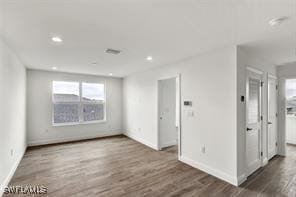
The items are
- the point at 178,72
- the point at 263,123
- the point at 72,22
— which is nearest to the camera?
the point at 72,22

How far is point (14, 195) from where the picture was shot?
240 cm

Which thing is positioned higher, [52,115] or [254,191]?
[52,115]

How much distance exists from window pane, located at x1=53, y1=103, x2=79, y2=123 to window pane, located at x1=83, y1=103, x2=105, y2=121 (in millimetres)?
294

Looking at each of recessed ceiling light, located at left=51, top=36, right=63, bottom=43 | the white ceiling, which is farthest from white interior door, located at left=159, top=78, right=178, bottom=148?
recessed ceiling light, located at left=51, top=36, right=63, bottom=43

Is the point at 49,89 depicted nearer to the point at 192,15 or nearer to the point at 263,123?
the point at 192,15

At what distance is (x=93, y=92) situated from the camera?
620 cm

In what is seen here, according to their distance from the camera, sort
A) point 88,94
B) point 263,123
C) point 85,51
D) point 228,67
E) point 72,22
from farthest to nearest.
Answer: point 88,94 → point 263,123 → point 85,51 → point 228,67 → point 72,22

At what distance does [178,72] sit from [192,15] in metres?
2.14

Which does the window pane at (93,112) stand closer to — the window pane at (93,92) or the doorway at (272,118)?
the window pane at (93,92)

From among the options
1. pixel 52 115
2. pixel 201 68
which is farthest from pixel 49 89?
pixel 201 68

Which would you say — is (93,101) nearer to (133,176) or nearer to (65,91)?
(65,91)

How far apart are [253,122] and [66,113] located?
586 cm

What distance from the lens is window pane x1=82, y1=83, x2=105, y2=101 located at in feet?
19.8

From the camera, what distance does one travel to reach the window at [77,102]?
18.1 feet
